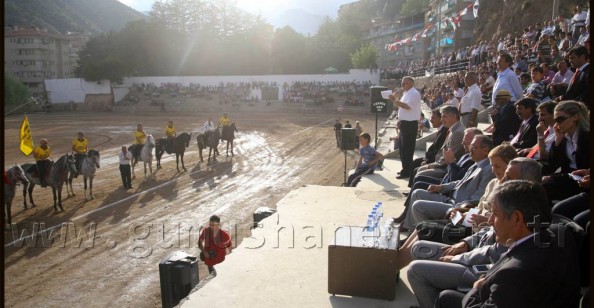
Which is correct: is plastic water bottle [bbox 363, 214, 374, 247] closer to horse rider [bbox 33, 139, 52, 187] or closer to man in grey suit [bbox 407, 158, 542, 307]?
man in grey suit [bbox 407, 158, 542, 307]

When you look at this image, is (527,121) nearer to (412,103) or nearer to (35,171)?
(412,103)

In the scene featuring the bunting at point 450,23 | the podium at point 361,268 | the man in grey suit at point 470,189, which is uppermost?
the bunting at point 450,23

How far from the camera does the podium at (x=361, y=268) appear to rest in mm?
3838

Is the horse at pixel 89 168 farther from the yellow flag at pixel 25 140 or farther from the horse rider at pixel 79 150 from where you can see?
the yellow flag at pixel 25 140

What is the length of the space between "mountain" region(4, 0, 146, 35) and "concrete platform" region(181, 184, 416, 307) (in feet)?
327

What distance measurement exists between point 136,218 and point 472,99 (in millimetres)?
8378

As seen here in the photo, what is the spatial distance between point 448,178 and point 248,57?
6214cm

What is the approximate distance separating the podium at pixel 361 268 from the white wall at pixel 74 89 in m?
61.0

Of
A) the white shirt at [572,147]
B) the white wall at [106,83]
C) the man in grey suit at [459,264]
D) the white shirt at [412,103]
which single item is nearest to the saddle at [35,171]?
→ the white shirt at [412,103]

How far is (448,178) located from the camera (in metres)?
5.81

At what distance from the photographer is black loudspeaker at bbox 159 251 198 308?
5.14 metres

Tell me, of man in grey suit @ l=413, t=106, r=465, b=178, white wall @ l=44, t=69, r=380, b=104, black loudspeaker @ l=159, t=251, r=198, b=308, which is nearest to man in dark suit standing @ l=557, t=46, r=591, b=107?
man in grey suit @ l=413, t=106, r=465, b=178

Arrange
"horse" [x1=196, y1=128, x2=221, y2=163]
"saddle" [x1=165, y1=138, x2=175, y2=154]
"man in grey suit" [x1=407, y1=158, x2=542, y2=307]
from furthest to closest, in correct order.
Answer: "horse" [x1=196, y1=128, x2=221, y2=163] < "saddle" [x1=165, y1=138, x2=175, y2=154] < "man in grey suit" [x1=407, y1=158, x2=542, y2=307]

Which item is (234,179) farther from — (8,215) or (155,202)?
(8,215)
